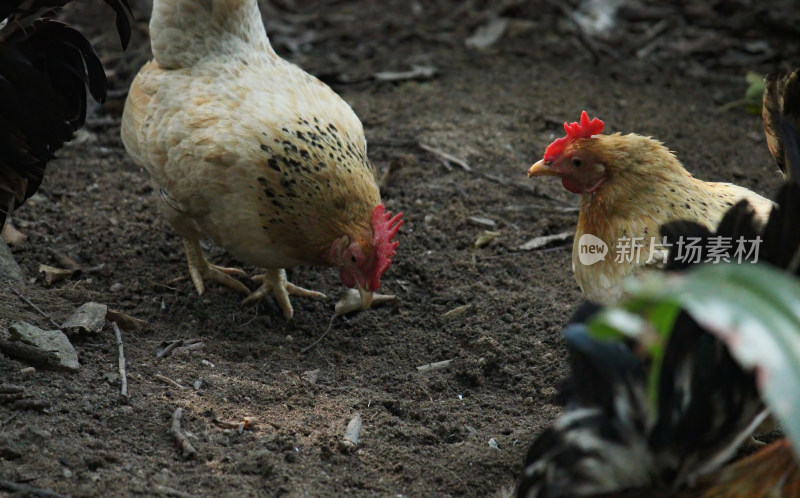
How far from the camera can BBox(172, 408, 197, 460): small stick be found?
292 cm

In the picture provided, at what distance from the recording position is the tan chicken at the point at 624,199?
3244 mm

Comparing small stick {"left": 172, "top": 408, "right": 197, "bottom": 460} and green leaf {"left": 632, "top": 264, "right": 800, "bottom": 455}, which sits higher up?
green leaf {"left": 632, "top": 264, "right": 800, "bottom": 455}

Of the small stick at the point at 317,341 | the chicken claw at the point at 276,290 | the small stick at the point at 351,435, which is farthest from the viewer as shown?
the chicken claw at the point at 276,290

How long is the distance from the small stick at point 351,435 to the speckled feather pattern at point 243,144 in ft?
2.70

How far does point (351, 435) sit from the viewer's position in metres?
3.21

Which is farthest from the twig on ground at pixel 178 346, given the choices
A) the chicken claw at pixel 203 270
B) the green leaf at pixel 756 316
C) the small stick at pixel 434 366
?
the green leaf at pixel 756 316

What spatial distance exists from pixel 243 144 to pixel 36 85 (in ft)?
3.03

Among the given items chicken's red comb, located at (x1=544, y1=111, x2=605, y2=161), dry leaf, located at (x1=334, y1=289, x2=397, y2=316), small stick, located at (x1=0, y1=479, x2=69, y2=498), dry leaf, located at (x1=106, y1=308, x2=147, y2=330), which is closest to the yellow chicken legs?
dry leaf, located at (x1=334, y1=289, x2=397, y2=316)

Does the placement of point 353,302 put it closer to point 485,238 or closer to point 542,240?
point 485,238

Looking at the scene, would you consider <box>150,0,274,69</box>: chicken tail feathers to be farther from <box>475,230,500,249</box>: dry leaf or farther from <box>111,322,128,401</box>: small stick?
<box>475,230,500,249</box>: dry leaf

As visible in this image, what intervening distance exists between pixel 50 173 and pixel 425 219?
8.10 ft

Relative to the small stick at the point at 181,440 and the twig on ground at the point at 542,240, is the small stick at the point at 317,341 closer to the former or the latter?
the small stick at the point at 181,440

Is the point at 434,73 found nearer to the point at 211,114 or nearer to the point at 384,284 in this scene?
the point at 384,284

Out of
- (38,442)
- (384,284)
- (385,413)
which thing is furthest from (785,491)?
(384,284)
